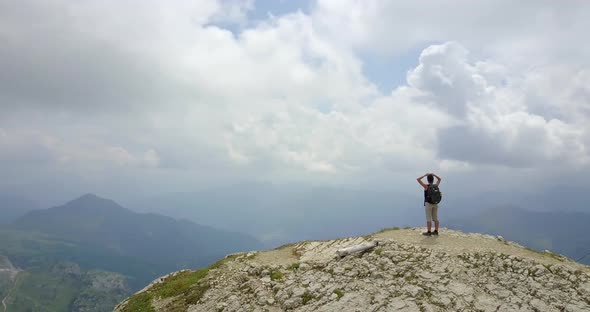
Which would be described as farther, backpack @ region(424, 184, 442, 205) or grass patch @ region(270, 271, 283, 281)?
backpack @ region(424, 184, 442, 205)

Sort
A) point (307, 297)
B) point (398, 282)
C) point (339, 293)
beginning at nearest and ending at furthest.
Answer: point (339, 293) → point (398, 282) → point (307, 297)

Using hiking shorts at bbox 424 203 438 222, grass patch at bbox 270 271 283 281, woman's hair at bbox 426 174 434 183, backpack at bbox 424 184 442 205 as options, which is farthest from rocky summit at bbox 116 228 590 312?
woman's hair at bbox 426 174 434 183

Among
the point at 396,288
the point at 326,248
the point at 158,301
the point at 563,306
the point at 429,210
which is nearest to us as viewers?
the point at 563,306

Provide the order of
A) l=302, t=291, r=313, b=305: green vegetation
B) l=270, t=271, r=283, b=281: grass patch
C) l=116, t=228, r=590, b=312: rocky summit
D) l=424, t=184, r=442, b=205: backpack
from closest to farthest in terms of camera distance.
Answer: l=116, t=228, r=590, b=312: rocky summit < l=302, t=291, r=313, b=305: green vegetation < l=270, t=271, r=283, b=281: grass patch < l=424, t=184, r=442, b=205: backpack

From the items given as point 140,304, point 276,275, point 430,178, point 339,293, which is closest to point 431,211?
point 430,178

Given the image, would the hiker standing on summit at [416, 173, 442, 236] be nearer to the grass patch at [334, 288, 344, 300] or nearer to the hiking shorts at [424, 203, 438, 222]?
the hiking shorts at [424, 203, 438, 222]

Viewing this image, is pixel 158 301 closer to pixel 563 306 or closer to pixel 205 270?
pixel 205 270

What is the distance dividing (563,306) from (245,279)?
1731cm

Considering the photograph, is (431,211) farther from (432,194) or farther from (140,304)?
(140,304)

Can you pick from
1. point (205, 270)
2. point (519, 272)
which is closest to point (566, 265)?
point (519, 272)

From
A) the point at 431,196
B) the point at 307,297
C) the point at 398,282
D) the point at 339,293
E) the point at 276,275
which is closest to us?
the point at 339,293

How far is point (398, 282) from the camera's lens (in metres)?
19.4

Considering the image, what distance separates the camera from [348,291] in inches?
762

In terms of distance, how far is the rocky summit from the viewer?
59.0 feet
